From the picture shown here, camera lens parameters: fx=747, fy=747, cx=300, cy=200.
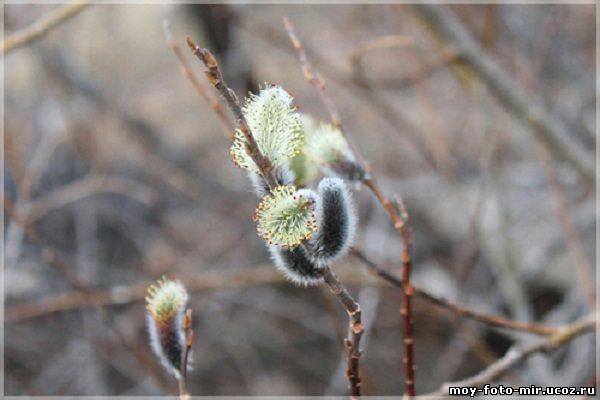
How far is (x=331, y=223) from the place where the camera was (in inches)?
32.8

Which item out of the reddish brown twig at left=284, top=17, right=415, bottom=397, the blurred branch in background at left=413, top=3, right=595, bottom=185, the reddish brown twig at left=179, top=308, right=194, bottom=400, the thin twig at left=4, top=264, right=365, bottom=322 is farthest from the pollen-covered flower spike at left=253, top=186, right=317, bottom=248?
the blurred branch in background at left=413, top=3, right=595, bottom=185

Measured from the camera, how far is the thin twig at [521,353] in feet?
3.84

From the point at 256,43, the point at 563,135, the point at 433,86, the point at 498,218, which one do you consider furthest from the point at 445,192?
the point at 256,43

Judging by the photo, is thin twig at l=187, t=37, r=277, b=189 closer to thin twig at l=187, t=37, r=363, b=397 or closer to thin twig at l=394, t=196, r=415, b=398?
thin twig at l=187, t=37, r=363, b=397

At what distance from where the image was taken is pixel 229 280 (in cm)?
215

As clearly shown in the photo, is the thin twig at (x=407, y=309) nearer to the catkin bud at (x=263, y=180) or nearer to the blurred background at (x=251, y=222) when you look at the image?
the catkin bud at (x=263, y=180)

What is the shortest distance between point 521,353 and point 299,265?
2.06 feet

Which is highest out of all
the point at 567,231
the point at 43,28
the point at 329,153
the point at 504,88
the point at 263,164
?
the point at 504,88

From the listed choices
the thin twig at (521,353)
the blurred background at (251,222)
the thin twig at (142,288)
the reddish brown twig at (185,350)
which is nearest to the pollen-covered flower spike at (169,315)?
the reddish brown twig at (185,350)

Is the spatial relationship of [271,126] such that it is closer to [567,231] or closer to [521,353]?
[521,353]

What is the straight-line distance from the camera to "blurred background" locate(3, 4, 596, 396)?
2826mm

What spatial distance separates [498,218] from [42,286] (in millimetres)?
2325

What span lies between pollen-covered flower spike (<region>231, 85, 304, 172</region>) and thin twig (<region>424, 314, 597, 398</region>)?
545 millimetres

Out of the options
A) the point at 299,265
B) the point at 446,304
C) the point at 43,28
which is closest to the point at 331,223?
the point at 299,265
